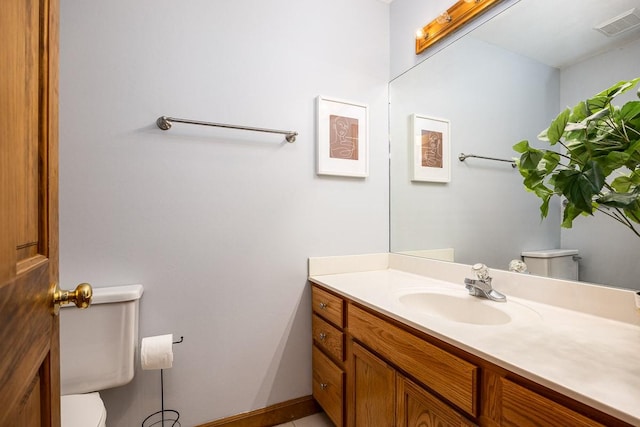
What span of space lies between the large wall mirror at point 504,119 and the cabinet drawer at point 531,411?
0.63m

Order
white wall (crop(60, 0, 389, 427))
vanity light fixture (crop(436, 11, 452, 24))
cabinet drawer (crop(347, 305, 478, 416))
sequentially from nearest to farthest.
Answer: cabinet drawer (crop(347, 305, 478, 416)) → white wall (crop(60, 0, 389, 427)) → vanity light fixture (crop(436, 11, 452, 24))

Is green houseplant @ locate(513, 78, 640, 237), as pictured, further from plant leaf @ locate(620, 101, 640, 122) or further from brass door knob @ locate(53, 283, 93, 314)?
brass door knob @ locate(53, 283, 93, 314)

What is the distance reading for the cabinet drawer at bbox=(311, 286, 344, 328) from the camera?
4.68 ft

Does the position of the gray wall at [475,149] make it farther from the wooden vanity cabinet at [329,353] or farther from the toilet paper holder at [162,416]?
the toilet paper holder at [162,416]

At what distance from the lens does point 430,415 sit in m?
0.93

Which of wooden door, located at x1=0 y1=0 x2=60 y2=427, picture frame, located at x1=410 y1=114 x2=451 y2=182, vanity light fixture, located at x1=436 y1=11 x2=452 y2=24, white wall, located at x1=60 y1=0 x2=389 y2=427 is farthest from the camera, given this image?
picture frame, located at x1=410 y1=114 x2=451 y2=182

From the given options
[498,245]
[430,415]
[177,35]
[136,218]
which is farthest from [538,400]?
[177,35]

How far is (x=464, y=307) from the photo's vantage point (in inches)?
50.6

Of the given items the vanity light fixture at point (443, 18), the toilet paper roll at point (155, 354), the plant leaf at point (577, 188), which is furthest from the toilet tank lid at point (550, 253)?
the toilet paper roll at point (155, 354)

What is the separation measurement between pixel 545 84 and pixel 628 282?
76 cm

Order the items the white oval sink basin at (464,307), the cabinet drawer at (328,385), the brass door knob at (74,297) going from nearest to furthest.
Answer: the brass door knob at (74,297)
the white oval sink basin at (464,307)
the cabinet drawer at (328,385)

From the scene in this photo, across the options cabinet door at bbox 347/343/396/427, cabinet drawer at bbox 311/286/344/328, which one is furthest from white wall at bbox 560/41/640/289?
cabinet drawer at bbox 311/286/344/328

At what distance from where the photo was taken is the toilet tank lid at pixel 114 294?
1217 millimetres

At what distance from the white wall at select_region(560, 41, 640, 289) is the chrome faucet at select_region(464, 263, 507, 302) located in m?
0.29
